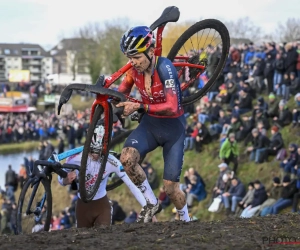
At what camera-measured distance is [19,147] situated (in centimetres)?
3875

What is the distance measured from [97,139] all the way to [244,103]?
12496 mm

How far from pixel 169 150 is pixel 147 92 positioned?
77cm

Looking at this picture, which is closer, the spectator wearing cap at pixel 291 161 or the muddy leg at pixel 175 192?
the muddy leg at pixel 175 192

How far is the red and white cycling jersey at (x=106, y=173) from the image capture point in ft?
27.1

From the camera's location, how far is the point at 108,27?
2896 inches

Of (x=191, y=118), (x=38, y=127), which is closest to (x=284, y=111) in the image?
(x=191, y=118)

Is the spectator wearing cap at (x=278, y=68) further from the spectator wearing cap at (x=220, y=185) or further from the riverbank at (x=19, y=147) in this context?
the riverbank at (x=19, y=147)

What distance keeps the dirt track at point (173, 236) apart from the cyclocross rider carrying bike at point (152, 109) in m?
0.68

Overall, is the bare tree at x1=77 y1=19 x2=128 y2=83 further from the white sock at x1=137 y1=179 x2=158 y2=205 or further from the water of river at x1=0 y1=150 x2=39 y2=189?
the white sock at x1=137 y1=179 x2=158 y2=205

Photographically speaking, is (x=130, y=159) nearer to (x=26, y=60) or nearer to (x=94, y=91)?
(x=94, y=91)

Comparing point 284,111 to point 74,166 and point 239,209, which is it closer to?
point 239,209

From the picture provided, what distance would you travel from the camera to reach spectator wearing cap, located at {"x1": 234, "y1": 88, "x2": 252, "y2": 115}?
1964 centimetres

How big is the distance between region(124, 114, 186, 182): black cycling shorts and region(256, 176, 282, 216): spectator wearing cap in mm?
7006

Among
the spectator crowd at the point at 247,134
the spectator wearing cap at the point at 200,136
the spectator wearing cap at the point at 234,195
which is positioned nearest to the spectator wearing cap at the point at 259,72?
the spectator crowd at the point at 247,134
